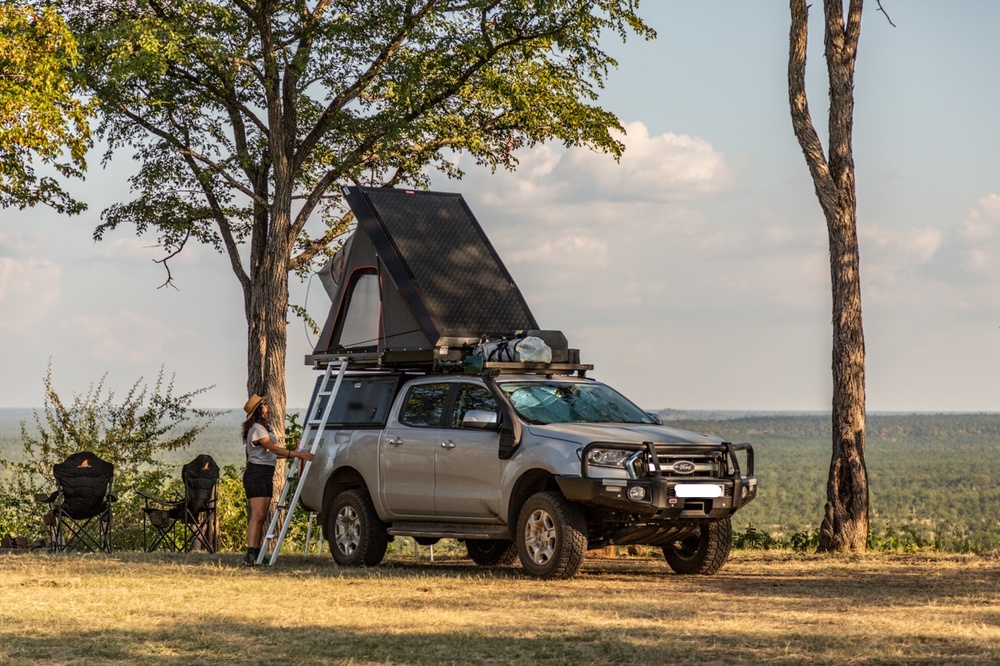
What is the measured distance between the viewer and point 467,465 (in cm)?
1310

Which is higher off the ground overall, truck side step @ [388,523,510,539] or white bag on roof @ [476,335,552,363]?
white bag on roof @ [476,335,552,363]

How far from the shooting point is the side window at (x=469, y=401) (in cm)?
1317

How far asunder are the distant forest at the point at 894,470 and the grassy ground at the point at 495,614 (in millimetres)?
2489

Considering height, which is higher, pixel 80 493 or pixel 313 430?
pixel 313 430

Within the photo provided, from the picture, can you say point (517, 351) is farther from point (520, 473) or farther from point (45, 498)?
point (45, 498)

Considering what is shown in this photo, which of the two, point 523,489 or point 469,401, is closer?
point 523,489

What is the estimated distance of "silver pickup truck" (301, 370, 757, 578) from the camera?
12.1m

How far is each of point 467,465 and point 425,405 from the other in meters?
0.97

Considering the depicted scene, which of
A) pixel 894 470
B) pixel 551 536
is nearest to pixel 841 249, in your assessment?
pixel 551 536

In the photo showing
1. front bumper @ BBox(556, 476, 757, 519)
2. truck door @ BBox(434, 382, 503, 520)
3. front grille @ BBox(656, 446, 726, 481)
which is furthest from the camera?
truck door @ BBox(434, 382, 503, 520)

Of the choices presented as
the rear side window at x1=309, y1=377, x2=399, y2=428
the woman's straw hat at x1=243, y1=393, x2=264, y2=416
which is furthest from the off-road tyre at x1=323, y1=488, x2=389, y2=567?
the woman's straw hat at x1=243, y1=393, x2=264, y2=416

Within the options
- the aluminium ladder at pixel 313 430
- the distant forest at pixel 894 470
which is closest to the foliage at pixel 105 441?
the distant forest at pixel 894 470

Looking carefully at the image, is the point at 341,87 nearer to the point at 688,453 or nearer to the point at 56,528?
the point at 56,528

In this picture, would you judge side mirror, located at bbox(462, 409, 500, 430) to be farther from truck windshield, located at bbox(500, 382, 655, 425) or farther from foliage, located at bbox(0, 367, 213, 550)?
foliage, located at bbox(0, 367, 213, 550)
